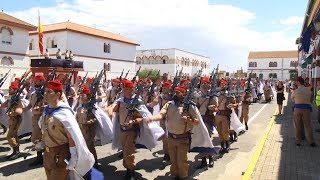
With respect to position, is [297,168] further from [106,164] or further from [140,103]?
[106,164]

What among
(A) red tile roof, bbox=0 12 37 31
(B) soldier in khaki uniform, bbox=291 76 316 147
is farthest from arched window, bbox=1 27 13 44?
(B) soldier in khaki uniform, bbox=291 76 316 147

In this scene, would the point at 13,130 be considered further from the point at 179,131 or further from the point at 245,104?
the point at 245,104

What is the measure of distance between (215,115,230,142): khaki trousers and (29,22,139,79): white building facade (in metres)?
36.2

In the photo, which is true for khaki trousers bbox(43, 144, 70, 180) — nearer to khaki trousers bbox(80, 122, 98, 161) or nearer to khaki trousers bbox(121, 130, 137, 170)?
khaki trousers bbox(121, 130, 137, 170)

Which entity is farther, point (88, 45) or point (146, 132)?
point (88, 45)

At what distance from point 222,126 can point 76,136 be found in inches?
218

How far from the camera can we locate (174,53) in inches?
2970

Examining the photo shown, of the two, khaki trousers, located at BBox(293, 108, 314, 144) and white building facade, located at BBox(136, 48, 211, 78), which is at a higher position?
white building facade, located at BBox(136, 48, 211, 78)

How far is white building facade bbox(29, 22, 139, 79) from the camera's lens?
49.4m

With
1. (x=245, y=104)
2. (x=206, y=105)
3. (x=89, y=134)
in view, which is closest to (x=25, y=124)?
(x=89, y=134)

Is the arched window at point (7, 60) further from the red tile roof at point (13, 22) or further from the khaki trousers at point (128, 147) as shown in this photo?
the khaki trousers at point (128, 147)

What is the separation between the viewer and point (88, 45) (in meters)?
52.0

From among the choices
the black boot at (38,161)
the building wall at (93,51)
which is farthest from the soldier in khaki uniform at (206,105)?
the building wall at (93,51)

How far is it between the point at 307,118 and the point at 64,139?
7.93 m
